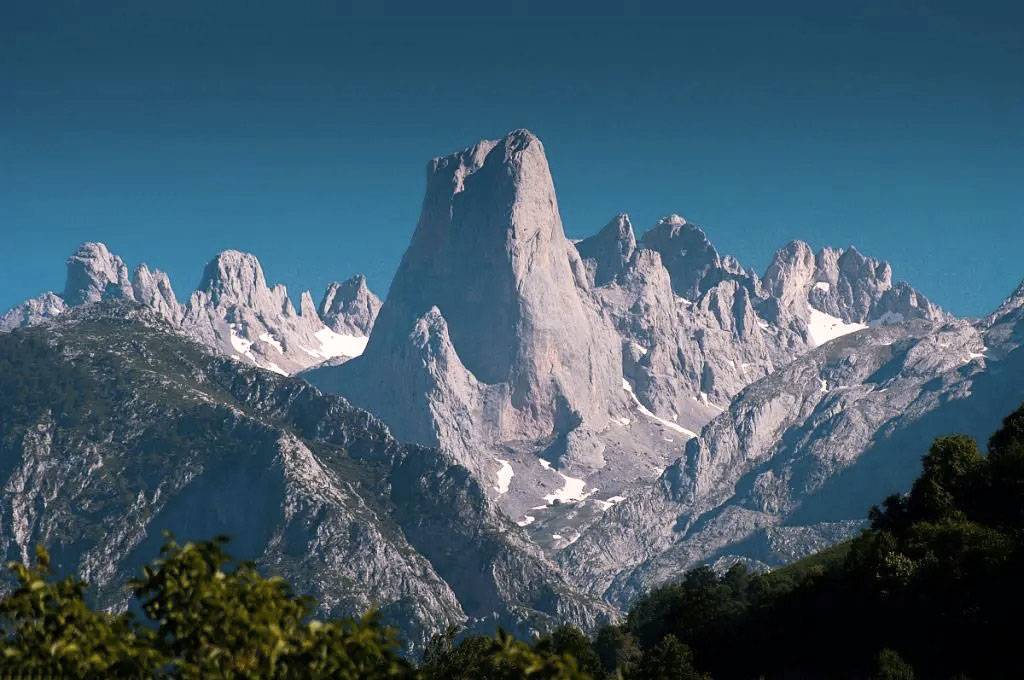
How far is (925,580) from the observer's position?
119 m

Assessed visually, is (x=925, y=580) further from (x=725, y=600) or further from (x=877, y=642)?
(x=725, y=600)

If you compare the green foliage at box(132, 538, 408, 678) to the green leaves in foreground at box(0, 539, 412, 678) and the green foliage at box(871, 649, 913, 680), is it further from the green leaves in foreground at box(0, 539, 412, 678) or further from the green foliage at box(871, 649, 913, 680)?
the green foliage at box(871, 649, 913, 680)

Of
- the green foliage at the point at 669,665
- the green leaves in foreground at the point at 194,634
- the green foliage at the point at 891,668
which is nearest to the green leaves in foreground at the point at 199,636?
the green leaves in foreground at the point at 194,634

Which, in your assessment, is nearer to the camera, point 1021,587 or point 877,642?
point 1021,587

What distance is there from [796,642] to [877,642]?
13142 mm

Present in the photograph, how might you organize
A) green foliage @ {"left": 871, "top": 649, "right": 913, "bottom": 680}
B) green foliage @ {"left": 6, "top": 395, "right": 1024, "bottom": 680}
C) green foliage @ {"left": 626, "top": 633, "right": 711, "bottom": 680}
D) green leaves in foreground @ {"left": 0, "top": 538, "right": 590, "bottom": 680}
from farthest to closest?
green foliage @ {"left": 626, "top": 633, "right": 711, "bottom": 680} < green foliage @ {"left": 871, "top": 649, "right": 913, "bottom": 680} < green foliage @ {"left": 6, "top": 395, "right": 1024, "bottom": 680} < green leaves in foreground @ {"left": 0, "top": 538, "right": 590, "bottom": 680}

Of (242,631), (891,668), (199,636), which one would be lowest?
(242,631)

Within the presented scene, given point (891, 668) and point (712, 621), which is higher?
point (712, 621)

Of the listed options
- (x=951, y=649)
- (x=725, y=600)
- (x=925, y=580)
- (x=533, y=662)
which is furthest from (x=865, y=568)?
(x=533, y=662)

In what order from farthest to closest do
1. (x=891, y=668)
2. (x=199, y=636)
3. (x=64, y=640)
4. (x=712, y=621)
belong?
(x=712, y=621) < (x=891, y=668) < (x=199, y=636) < (x=64, y=640)

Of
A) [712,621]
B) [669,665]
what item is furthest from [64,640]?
[712,621]

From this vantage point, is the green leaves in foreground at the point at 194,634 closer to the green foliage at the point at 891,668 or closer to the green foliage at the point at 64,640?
the green foliage at the point at 64,640

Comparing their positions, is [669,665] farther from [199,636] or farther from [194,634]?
[199,636]

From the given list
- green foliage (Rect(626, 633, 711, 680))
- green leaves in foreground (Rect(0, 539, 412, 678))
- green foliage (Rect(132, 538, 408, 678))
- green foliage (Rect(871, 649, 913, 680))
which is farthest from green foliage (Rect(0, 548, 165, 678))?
green foliage (Rect(626, 633, 711, 680))
